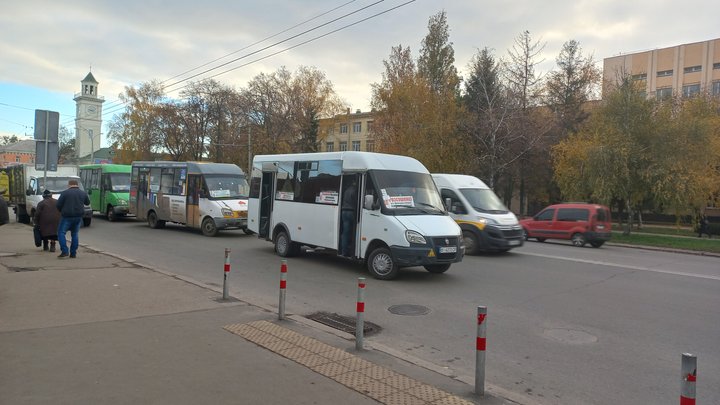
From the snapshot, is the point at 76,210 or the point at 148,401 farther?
the point at 76,210

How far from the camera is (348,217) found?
1095 cm

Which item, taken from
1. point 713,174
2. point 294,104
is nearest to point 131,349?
point 713,174

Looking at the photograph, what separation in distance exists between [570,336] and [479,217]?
8255 millimetres

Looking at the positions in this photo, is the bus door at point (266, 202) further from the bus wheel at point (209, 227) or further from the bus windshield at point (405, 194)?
the bus wheel at point (209, 227)

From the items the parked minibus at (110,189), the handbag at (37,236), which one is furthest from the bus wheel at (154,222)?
the handbag at (37,236)

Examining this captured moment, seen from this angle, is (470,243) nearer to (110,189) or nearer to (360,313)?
(360,313)

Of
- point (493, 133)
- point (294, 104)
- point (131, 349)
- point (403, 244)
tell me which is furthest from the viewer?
point (294, 104)

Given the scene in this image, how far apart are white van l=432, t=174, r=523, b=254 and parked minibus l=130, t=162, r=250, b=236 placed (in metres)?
7.51

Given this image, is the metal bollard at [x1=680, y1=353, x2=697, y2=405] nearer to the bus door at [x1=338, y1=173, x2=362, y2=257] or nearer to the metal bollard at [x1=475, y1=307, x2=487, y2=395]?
the metal bollard at [x1=475, y1=307, x2=487, y2=395]

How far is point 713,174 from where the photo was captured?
26609 millimetres

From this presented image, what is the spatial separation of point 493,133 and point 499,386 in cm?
2790

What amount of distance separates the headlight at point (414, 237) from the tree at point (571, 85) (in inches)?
1476

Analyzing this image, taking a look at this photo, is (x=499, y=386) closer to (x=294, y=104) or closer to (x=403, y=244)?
(x=403, y=244)

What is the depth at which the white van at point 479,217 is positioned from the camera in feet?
47.0
